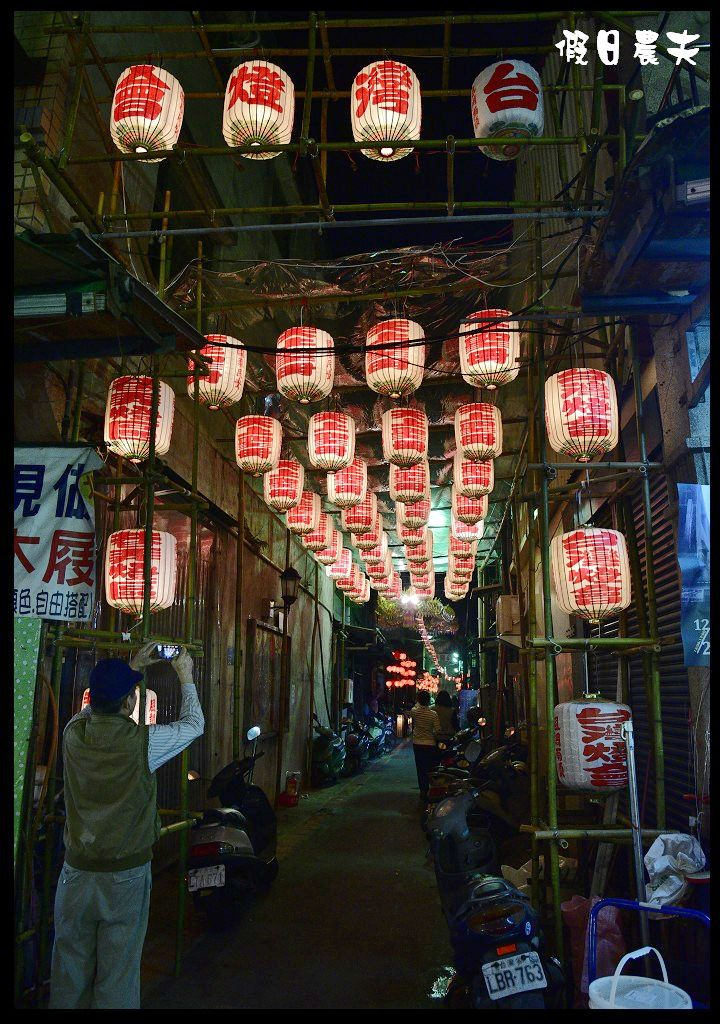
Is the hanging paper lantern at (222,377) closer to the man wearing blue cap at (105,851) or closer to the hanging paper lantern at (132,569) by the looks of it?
the hanging paper lantern at (132,569)

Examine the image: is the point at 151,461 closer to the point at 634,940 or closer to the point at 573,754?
the point at 573,754

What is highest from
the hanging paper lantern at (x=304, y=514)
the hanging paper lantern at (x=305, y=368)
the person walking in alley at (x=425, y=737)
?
the hanging paper lantern at (x=305, y=368)

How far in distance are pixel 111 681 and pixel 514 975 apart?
10.3 ft

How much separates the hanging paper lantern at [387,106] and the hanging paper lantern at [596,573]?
4056 mm

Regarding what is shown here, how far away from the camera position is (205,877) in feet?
21.6

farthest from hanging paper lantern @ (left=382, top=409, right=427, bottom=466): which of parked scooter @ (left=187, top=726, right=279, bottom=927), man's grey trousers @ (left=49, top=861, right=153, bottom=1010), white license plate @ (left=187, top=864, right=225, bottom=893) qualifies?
man's grey trousers @ (left=49, top=861, right=153, bottom=1010)

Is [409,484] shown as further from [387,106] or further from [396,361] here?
[387,106]

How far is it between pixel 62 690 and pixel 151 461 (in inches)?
97.5

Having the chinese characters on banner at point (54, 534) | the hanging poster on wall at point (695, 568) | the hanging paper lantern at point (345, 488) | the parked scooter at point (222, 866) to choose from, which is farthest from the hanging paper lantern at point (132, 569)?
the hanging paper lantern at point (345, 488)

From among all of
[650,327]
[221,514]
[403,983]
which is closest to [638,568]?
[650,327]

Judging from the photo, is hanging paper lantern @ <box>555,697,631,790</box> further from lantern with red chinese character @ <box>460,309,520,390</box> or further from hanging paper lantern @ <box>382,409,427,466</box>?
hanging paper lantern @ <box>382,409,427,466</box>

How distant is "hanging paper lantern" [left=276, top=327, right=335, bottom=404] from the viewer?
888 cm

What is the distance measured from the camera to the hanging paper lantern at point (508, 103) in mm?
6324

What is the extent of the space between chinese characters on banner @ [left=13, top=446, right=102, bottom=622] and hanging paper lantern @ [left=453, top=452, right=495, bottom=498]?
8.19 meters
